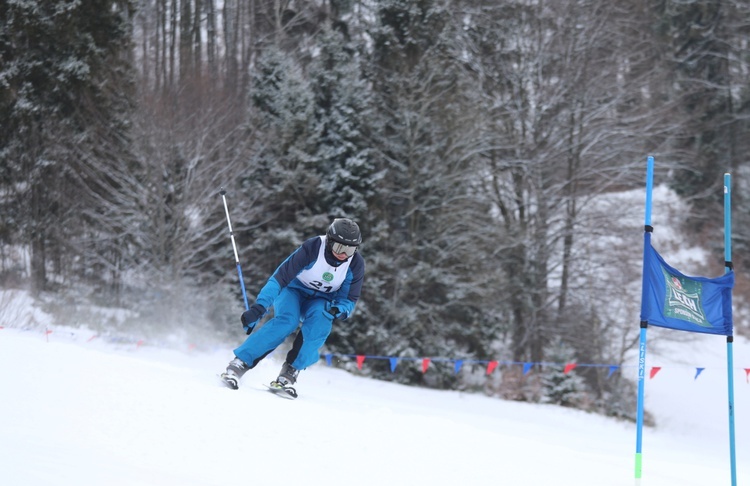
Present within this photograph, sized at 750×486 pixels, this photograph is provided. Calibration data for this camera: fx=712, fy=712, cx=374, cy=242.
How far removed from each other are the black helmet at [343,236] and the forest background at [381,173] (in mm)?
12468

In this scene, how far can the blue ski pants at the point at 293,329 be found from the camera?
23.3 ft

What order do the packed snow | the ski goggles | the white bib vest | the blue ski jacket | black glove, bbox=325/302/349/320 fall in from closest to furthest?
1. the packed snow
2. the ski goggles
3. the blue ski jacket
4. the white bib vest
5. black glove, bbox=325/302/349/320

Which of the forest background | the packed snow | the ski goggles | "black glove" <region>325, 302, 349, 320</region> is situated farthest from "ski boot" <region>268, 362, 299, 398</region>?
the forest background

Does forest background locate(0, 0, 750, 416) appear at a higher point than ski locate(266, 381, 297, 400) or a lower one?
higher

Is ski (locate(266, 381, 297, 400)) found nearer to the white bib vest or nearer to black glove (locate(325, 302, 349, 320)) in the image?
black glove (locate(325, 302, 349, 320))

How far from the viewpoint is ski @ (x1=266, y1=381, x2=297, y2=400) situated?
6.82 m

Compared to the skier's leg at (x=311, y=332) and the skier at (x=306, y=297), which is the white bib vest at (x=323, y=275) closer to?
the skier at (x=306, y=297)

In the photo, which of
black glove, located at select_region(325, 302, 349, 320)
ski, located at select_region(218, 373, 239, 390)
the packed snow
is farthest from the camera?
black glove, located at select_region(325, 302, 349, 320)

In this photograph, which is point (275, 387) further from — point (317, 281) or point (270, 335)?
point (317, 281)

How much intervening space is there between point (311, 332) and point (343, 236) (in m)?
1.17

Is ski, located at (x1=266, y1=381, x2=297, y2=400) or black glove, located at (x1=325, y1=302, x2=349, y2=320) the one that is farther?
black glove, located at (x1=325, y1=302, x2=349, y2=320)

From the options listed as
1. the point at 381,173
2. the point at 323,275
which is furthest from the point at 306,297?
the point at 381,173

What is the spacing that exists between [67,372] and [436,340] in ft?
49.4

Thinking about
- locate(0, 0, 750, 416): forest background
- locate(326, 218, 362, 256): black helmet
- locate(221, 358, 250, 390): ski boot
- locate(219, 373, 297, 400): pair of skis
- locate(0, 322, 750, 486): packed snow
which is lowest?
locate(0, 322, 750, 486): packed snow
